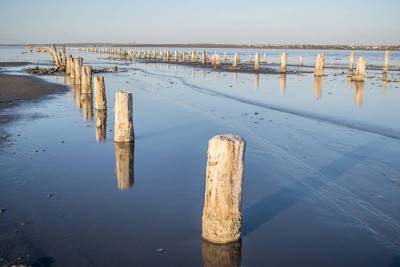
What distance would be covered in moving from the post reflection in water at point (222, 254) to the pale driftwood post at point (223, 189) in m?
0.08

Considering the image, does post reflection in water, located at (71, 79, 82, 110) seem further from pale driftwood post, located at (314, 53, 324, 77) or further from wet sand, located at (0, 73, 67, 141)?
pale driftwood post, located at (314, 53, 324, 77)

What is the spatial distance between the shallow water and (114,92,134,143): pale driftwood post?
0.54 m

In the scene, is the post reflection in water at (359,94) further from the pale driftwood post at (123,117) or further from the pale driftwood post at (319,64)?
the pale driftwood post at (123,117)

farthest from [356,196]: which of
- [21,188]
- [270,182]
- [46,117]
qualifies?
[46,117]

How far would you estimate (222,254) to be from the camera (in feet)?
17.0

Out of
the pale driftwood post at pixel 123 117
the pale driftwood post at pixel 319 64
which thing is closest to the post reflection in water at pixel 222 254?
the pale driftwood post at pixel 123 117

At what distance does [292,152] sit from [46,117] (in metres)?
8.96

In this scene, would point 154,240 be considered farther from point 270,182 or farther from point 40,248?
point 270,182

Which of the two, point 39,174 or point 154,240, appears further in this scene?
point 39,174

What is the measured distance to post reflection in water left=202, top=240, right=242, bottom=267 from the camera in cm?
498

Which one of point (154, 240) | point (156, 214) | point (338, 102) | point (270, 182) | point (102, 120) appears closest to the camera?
point (154, 240)

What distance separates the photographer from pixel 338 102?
19859 millimetres

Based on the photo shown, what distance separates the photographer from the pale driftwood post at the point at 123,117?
10.2 meters

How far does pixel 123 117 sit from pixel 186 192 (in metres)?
3.81
